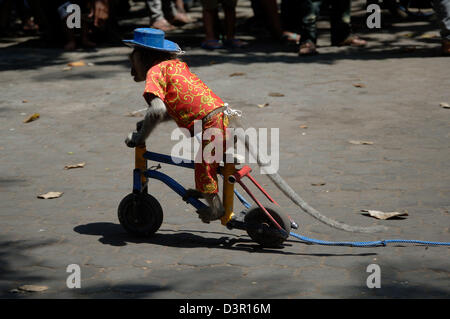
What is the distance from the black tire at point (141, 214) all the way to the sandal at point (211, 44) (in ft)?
21.5

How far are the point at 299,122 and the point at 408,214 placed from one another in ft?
8.11

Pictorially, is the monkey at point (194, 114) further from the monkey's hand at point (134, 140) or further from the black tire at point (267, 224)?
the black tire at point (267, 224)

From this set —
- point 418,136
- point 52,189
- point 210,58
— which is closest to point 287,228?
point 52,189

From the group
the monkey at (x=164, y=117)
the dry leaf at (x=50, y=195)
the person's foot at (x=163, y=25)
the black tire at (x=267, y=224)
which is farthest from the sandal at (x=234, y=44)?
the black tire at (x=267, y=224)

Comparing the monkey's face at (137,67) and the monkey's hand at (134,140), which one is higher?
the monkey's face at (137,67)

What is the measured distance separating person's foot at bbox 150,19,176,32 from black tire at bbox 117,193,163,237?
26.3ft

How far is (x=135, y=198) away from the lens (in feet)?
14.6

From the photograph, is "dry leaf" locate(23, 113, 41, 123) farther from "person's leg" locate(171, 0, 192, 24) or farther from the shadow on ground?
"person's leg" locate(171, 0, 192, 24)

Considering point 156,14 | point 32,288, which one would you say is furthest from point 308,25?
point 32,288

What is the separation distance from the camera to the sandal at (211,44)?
10750 millimetres

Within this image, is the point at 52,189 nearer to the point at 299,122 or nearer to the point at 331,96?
the point at 299,122

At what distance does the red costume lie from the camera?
415cm

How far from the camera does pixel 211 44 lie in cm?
1074

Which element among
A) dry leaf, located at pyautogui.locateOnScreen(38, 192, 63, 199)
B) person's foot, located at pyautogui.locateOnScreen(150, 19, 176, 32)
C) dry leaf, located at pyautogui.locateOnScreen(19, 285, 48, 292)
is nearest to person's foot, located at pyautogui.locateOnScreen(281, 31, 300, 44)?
person's foot, located at pyautogui.locateOnScreen(150, 19, 176, 32)
